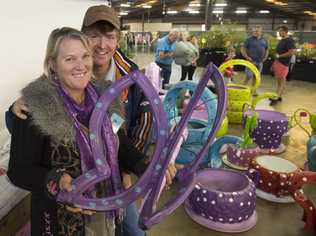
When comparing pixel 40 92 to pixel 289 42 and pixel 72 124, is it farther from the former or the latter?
pixel 289 42

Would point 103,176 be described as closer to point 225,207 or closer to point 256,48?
point 225,207

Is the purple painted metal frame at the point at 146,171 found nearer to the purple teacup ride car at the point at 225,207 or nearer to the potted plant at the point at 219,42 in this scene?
the purple teacup ride car at the point at 225,207

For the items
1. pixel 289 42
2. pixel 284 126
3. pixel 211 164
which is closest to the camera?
pixel 211 164

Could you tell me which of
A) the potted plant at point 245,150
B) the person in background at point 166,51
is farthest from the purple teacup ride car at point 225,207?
the person in background at point 166,51

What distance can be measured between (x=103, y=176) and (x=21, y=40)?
5.52 ft

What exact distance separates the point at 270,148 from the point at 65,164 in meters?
3.21

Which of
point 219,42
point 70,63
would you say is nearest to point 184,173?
point 70,63

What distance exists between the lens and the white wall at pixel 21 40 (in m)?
2.13

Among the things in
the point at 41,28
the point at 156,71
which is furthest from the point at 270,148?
the point at 41,28

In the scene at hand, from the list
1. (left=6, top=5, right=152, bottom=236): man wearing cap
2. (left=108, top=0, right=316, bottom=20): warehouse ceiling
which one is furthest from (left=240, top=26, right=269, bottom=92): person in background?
(left=108, top=0, right=316, bottom=20): warehouse ceiling

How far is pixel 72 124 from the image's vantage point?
1.09 metres

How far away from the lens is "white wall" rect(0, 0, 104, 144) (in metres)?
2.13

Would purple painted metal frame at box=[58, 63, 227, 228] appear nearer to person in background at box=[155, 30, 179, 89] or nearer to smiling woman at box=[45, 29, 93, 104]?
smiling woman at box=[45, 29, 93, 104]

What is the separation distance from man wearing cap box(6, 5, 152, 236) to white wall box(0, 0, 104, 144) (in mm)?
785
